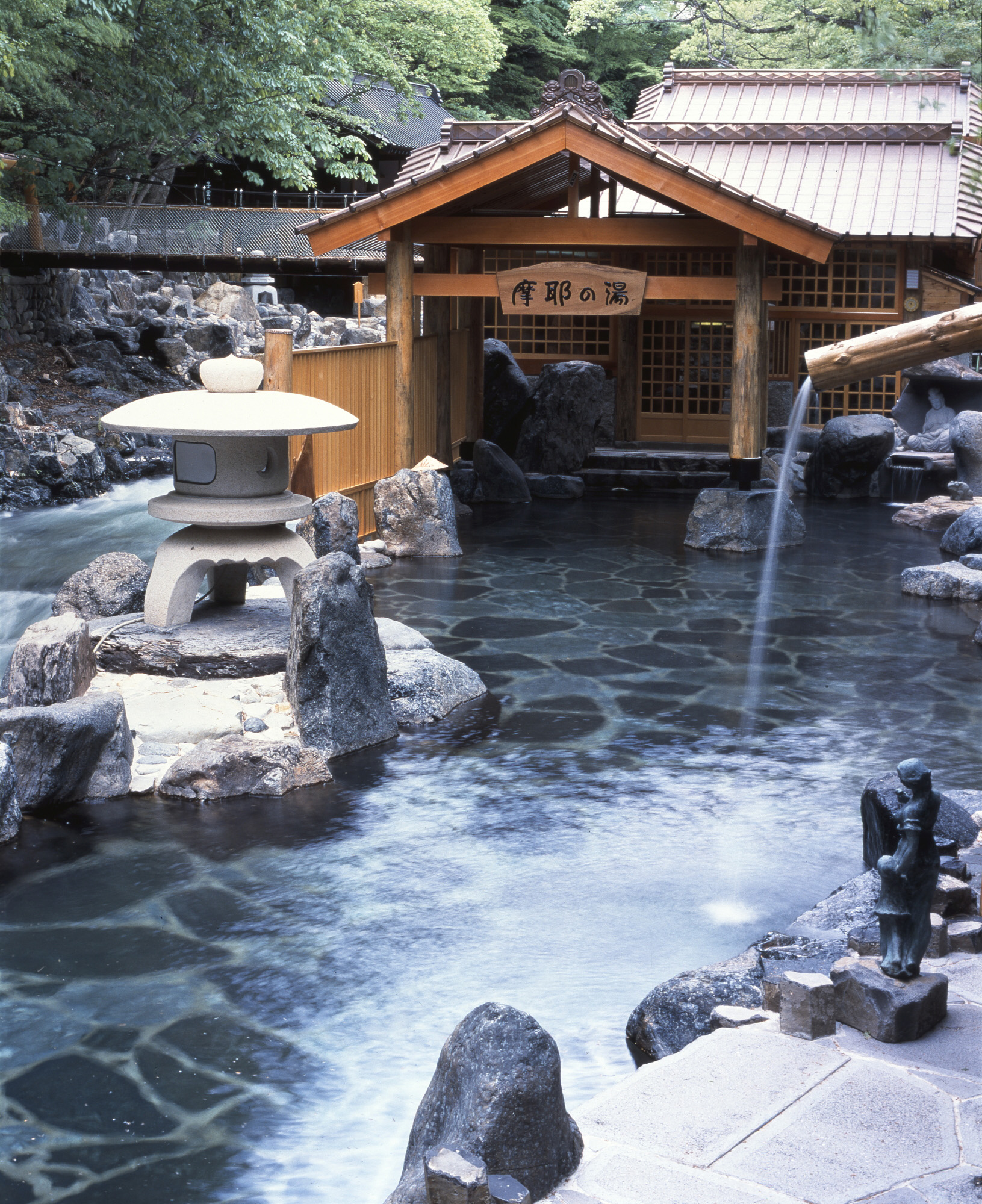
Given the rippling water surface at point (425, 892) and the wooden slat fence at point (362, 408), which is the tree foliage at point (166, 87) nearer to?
the wooden slat fence at point (362, 408)

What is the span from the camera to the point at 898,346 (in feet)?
14.2

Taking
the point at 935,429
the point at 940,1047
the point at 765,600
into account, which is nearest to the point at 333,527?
the point at 765,600

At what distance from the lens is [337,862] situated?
6668 mm

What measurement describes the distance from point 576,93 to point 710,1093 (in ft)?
45.8

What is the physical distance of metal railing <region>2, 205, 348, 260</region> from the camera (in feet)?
96.4

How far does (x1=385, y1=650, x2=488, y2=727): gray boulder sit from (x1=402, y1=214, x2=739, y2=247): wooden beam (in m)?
8.09

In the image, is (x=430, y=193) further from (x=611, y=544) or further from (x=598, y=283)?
(x=611, y=544)

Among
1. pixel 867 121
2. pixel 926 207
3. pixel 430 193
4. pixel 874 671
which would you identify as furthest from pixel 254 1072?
pixel 867 121

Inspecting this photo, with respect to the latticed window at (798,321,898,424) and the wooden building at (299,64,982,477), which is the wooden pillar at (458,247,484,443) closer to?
the wooden building at (299,64,982,477)

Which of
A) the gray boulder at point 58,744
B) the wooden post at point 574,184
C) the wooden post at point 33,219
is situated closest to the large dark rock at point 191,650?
the gray boulder at point 58,744

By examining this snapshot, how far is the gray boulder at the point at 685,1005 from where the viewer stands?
4879 millimetres

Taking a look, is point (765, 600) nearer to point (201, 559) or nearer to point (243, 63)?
point (201, 559)

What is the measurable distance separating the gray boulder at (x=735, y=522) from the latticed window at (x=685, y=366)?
21.0ft

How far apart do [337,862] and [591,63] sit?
39833 millimetres
